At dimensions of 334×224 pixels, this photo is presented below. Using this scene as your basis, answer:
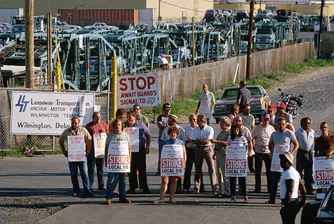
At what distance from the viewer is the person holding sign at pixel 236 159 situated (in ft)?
52.9

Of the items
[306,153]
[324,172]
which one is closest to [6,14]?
[306,153]

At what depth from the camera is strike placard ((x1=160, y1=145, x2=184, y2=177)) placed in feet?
52.6

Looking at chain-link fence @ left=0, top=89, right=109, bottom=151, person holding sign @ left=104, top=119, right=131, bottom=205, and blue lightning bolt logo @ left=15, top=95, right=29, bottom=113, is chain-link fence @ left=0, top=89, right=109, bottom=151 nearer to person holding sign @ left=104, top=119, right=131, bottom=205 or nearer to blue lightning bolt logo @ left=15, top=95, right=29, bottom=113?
blue lightning bolt logo @ left=15, top=95, right=29, bottom=113

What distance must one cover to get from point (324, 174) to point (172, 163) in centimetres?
272

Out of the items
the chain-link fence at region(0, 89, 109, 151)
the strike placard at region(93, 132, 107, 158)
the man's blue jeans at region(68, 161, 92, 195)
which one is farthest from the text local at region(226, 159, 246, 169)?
the chain-link fence at region(0, 89, 109, 151)

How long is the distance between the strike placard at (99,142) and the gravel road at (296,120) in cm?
104

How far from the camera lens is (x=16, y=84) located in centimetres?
3541

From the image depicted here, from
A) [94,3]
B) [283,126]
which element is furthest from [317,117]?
[94,3]

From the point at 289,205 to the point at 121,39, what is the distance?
111 feet

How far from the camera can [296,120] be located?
34062 mm

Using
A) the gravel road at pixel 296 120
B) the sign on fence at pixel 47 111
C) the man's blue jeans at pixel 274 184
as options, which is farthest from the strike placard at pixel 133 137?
the sign on fence at pixel 47 111

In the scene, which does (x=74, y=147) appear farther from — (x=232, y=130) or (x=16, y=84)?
(x=16, y=84)

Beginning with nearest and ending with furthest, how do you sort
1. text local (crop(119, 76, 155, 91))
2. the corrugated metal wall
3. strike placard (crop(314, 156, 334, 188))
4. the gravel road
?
the gravel road
strike placard (crop(314, 156, 334, 188))
text local (crop(119, 76, 155, 91))
the corrugated metal wall

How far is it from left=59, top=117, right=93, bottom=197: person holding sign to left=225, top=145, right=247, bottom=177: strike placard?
2667 millimetres
